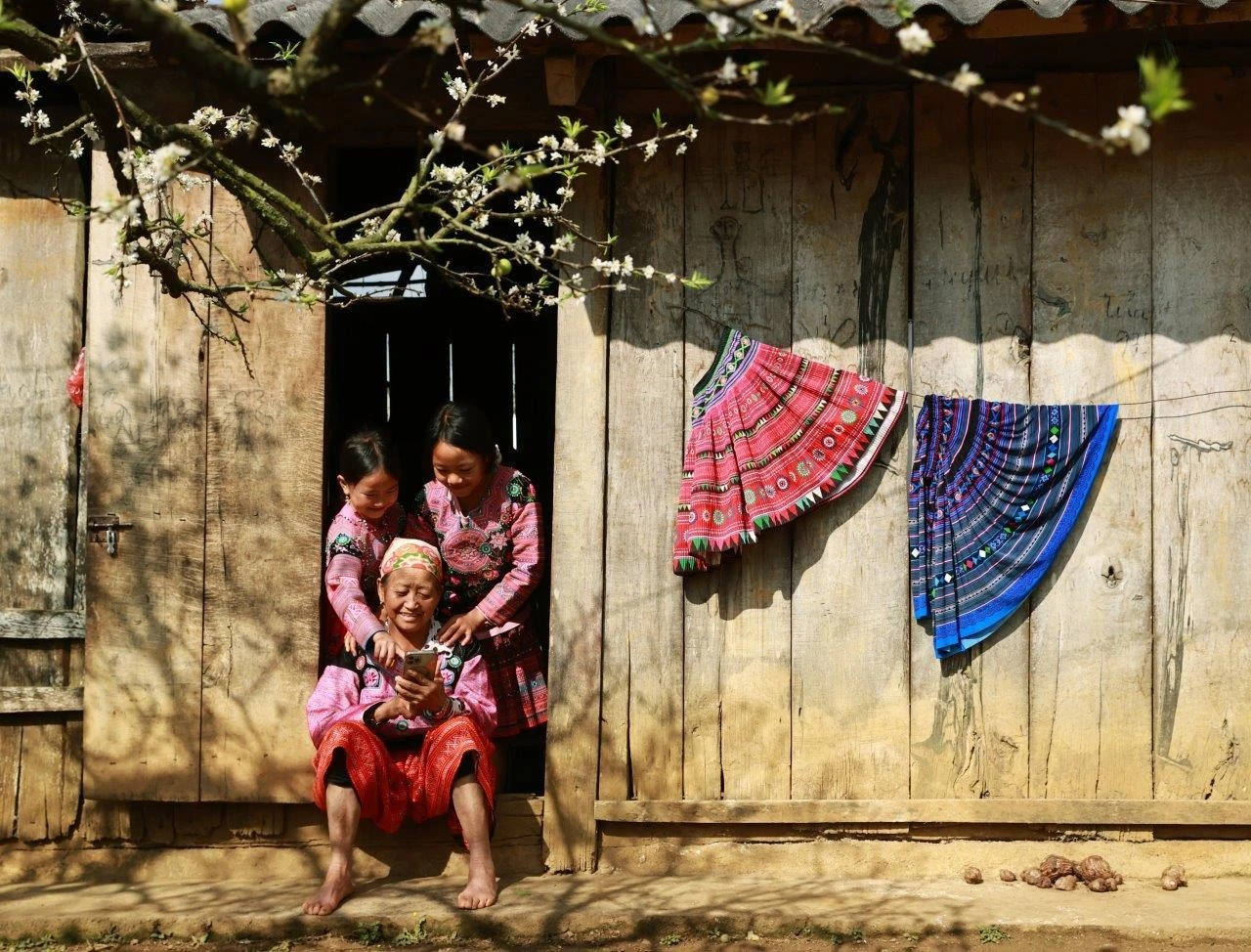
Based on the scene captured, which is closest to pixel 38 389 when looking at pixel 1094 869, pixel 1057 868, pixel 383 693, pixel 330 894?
pixel 383 693

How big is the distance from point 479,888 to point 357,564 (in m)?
1.20

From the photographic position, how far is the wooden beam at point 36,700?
16.4ft

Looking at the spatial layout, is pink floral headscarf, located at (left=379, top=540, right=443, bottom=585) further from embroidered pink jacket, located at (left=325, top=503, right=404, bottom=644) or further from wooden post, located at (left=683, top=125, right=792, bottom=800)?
wooden post, located at (left=683, top=125, right=792, bottom=800)

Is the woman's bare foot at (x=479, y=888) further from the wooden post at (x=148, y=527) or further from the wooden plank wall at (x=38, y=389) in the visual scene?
the wooden plank wall at (x=38, y=389)

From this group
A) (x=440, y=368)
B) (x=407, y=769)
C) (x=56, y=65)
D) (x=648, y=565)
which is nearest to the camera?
(x=56, y=65)

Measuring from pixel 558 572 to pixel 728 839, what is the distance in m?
1.08

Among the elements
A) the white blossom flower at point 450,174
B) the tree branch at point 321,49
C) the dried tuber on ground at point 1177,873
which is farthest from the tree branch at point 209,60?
the dried tuber on ground at point 1177,873

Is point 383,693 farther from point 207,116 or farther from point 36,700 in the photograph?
point 207,116

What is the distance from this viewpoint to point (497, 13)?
408cm

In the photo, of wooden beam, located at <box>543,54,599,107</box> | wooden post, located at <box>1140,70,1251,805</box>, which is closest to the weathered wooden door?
wooden beam, located at <box>543,54,599,107</box>

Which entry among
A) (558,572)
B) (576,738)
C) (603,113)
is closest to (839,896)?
(576,738)

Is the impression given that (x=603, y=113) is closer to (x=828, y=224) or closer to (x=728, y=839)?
(x=828, y=224)

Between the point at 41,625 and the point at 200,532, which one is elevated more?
the point at 200,532

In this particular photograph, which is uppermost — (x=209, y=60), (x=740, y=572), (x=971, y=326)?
(x=209, y=60)
